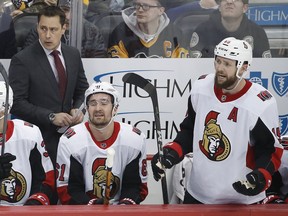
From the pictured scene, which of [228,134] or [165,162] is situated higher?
[228,134]

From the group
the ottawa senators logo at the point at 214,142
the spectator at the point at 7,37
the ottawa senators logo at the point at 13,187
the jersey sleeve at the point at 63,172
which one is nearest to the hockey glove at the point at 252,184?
the ottawa senators logo at the point at 214,142

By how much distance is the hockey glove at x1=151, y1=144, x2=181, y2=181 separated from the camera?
16.9ft

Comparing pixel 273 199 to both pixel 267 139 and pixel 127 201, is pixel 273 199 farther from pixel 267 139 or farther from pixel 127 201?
pixel 127 201

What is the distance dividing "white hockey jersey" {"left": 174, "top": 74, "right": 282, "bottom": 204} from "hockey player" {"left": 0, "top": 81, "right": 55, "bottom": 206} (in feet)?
2.67

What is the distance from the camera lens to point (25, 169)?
5.50m

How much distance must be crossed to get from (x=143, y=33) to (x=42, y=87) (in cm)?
89

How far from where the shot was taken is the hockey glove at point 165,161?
5.15m

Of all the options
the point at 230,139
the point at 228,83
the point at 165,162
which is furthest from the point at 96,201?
the point at 228,83

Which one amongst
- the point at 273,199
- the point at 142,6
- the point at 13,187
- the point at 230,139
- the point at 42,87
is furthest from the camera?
the point at 142,6

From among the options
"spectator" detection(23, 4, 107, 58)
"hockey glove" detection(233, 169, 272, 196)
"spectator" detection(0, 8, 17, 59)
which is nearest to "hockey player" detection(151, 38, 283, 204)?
"hockey glove" detection(233, 169, 272, 196)

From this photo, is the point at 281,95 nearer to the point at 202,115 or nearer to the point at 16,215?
the point at 202,115

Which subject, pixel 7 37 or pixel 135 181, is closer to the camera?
pixel 135 181

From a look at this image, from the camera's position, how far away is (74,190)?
17.8ft

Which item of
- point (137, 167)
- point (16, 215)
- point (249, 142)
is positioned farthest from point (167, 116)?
point (16, 215)
